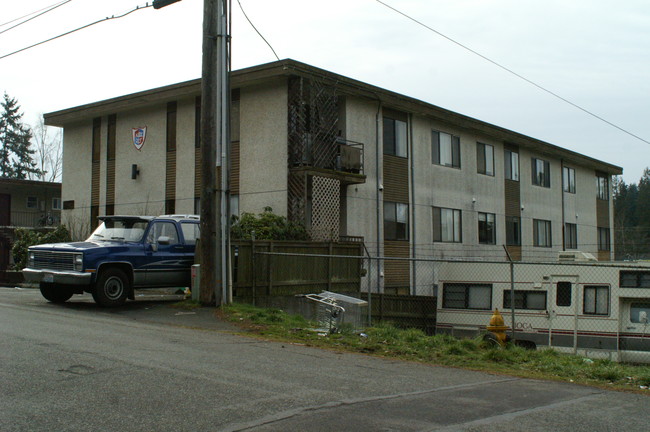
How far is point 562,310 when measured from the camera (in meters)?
18.0

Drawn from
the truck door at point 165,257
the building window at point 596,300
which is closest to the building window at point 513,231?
the building window at point 596,300

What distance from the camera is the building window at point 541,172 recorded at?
3538 cm

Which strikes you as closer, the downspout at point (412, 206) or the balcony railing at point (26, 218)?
the downspout at point (412, 206)

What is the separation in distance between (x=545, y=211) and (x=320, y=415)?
32.0 metres

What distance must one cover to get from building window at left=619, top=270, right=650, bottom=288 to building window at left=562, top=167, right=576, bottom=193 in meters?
21.7

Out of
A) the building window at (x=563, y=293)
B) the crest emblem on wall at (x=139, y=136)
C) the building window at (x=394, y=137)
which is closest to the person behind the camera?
the building window at (x=563, y=293)

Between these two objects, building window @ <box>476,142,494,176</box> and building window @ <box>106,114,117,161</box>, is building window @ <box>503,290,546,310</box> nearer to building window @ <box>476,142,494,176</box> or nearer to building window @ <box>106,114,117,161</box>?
building window @ <box>476,142,494,176</box>

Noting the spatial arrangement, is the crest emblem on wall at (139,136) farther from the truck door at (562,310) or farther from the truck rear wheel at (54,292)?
the truck door at (562,310)

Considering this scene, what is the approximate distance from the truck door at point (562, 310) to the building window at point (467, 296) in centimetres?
218

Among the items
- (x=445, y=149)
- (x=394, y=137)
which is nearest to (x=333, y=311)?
(x=394, y=137)

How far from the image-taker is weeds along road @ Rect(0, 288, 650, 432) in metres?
6.12

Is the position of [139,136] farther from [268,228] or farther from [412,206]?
[412,206]

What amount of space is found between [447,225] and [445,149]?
3185mm

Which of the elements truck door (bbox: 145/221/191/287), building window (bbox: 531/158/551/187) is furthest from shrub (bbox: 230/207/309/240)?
building window (bbox: 531/158/551/187)
